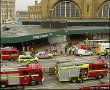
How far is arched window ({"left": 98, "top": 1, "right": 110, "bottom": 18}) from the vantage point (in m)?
80.1

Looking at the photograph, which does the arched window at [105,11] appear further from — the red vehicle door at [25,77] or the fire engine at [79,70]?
the red vehicle door at [25,77]

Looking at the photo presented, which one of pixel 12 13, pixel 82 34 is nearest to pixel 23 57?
pixel 82 34

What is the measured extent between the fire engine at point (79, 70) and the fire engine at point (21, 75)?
256 centimetres

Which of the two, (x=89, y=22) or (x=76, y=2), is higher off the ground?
(x=76, y=2)

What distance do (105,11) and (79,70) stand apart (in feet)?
177

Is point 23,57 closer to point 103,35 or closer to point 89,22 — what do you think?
point 103,35

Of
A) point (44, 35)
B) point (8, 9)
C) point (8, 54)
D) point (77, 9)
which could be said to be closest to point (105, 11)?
point (77, 9)

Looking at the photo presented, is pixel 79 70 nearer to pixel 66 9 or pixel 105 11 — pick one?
pixel 66 9

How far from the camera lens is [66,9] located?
81.1 m

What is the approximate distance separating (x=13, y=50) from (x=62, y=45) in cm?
1328

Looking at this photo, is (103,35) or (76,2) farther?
(76,2)

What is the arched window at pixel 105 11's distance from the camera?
80.1 metres

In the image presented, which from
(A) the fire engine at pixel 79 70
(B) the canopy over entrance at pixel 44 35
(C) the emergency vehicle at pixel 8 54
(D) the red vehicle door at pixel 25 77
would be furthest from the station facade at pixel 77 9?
(D) the red vehicle door at pixel 25 77

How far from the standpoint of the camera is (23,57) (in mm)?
38000
